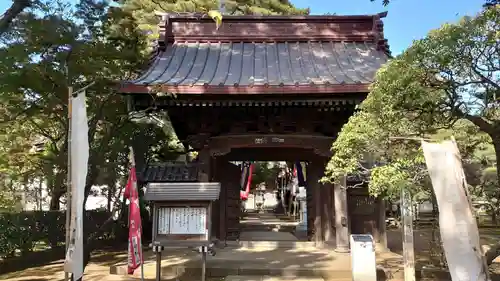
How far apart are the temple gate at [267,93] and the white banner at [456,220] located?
12.6ft

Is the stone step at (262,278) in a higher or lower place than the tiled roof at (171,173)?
lower

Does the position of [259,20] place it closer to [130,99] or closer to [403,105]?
[130,99]

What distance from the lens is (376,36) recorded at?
10.8 m

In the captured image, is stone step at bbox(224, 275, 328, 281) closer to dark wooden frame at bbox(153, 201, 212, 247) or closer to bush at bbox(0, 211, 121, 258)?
dark wooden frame at bbox(153, 201, 212, 247)

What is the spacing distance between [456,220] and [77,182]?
4.13 m

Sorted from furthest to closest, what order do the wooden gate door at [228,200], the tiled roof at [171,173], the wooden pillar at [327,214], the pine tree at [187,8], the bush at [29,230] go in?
1. the pine tree at [187,8]
2. the wooden gate door at [228,200]
3. the wooden pillar at [327,214]
4. the tiled roof at [171,173]
5. the bush at [29,230]

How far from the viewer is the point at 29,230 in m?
10.1

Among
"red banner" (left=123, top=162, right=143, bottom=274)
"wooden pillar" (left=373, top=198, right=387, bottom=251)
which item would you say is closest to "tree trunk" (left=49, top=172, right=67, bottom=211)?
"red banner" (left=123, top=162, right=143, bottom=274)

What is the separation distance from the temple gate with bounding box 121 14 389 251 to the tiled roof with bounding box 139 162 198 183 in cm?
3

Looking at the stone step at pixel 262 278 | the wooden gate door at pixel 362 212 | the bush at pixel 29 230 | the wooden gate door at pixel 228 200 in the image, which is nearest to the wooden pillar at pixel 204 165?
the wooden gate door at pixel 228 200

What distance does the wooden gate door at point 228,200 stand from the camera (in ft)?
35.0

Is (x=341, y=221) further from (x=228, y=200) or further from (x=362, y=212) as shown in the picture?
(x=228, y=200)

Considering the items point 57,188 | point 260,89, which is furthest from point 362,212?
point 57,188

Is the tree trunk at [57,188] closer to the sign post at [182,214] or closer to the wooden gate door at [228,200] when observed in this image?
the wooden gate door at [228,200]
